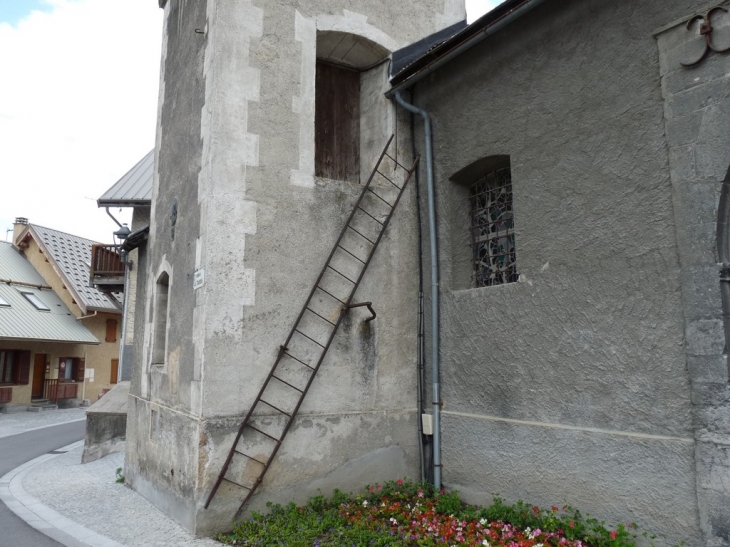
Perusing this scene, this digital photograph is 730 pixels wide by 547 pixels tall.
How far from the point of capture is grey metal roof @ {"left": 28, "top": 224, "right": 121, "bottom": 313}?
81.5 ft

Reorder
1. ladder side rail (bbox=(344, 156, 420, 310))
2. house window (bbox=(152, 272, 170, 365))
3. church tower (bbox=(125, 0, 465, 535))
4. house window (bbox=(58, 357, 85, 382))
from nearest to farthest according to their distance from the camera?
1. church tower (bbox=(125, 0, 465, 535))
2. ladder side rail (bbox=(344, 156, 420, 310))
3. house window (bbox=(152, 272, 170, 365))
4. house window (bbox=(58, 357, 85, 382))

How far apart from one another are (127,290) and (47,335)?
379 inches

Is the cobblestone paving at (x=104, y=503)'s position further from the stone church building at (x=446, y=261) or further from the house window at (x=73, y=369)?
the house window at (x=73, y=369)

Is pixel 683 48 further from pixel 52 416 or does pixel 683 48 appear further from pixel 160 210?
pixel 52 416

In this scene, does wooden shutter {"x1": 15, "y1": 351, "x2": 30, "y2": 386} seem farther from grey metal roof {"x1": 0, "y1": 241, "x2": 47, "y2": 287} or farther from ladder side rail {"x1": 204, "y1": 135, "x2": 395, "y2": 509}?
ladder side rail {"x1": 204, "y1": 135, "x2": 395, "y2": 509}

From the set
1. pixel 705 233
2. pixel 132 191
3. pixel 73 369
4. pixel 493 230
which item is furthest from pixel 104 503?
pixel 73 369

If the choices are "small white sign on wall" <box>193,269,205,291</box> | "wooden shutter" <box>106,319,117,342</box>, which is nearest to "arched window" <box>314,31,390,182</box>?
"small white sign on wall" <box>193,269,205,291</box>

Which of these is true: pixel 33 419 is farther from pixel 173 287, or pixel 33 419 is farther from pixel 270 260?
pixel 270 260

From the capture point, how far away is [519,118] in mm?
5926

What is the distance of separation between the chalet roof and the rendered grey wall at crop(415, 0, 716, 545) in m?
19.8

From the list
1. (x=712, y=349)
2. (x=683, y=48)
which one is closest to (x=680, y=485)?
(x=712, y=349)

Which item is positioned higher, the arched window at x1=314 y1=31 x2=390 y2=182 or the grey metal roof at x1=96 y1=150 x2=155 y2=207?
the grey metal roof at x1=96 y1=150 x2=155 y2=207

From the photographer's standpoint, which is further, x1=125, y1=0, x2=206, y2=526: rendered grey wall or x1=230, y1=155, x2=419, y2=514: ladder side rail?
x1=125, y1=0, x2=206, y2=526: rendered grey wall

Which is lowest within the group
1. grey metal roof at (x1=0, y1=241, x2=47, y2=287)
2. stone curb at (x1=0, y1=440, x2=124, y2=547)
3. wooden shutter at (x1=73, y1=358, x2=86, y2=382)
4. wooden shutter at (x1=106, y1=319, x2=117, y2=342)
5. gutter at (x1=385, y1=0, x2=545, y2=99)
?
stone curb at (x1=0, y1=440, x2=124, y2=547)
